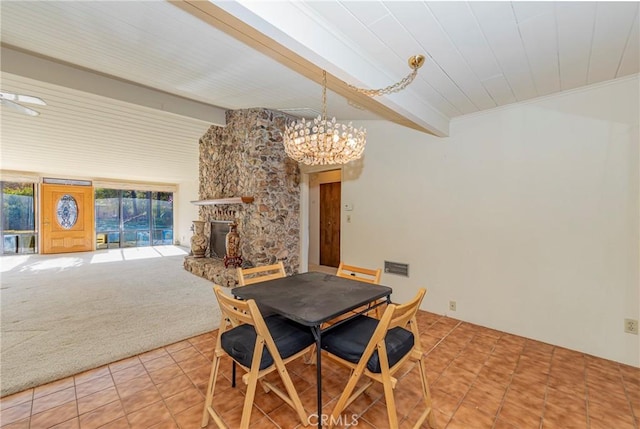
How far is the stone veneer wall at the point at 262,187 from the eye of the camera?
13.9 feet

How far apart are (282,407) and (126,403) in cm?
107

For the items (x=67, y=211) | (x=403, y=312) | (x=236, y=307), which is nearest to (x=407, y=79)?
(x=403, y=312)

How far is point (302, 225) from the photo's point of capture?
4.75 metres

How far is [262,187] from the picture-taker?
13.9 feet

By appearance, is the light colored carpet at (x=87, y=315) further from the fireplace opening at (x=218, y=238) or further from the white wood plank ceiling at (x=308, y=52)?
the white wood plank ceiling at (x=308, y=52)

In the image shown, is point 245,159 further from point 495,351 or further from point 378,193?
point 495,351

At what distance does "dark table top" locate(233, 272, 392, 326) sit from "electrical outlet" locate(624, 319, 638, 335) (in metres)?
2.14

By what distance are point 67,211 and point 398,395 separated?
10.2m

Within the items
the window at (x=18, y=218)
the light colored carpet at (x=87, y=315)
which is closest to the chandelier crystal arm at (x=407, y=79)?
the light colored carpet at (x=87, y=315)

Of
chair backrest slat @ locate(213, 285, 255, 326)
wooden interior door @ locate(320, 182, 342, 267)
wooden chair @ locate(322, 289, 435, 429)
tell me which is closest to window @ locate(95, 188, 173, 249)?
wooden interior door @ locate(320, 182, 342, 267)

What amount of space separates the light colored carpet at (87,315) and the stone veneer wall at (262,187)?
37.8 inches

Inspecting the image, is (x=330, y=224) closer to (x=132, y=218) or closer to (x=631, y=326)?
(x=631, y=326)

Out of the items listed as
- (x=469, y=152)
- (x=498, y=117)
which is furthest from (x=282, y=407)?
(x=498, y=117)

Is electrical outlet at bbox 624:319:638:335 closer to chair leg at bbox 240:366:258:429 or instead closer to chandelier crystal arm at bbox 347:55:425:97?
chandelier crystal arm at bbox 347:55:425:97
